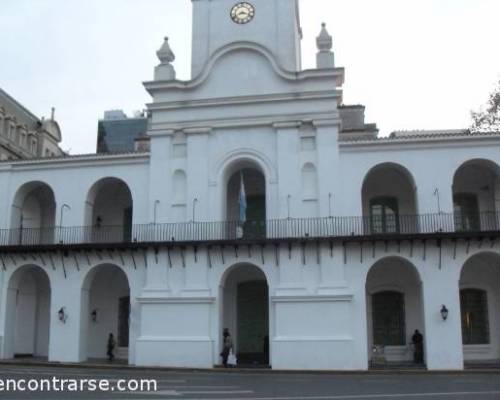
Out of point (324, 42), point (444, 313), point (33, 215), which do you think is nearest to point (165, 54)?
point (324, 42)

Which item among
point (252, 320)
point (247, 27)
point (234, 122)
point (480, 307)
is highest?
point (247, 27)

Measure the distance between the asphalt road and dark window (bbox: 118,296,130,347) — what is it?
4.80 m

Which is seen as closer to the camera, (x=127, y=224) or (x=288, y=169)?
(x=288, y=169)

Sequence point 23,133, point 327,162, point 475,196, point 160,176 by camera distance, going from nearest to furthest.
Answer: point 327,162
point 160,176
point 475,196
point 23,133

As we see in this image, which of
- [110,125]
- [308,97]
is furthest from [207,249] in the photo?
[110,125]

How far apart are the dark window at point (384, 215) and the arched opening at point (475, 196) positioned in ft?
8.18

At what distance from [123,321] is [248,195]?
7.89 meters

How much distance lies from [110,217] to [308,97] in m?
10.8

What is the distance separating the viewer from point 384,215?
26062 mm

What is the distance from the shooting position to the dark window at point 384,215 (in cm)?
2566

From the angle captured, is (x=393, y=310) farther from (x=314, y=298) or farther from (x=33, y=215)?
(x=33, y=215)

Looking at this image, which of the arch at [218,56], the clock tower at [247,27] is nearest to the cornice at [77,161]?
the arch at [218,56]

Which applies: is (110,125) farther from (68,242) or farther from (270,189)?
(270,189)

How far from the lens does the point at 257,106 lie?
82.7 ft
